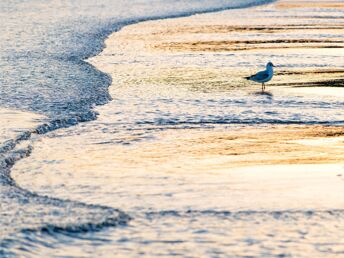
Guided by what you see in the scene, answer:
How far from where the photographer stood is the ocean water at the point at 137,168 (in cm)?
654

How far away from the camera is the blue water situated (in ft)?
22.5

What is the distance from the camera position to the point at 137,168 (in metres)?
8.63

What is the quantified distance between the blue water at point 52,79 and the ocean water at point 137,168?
0.9 inches

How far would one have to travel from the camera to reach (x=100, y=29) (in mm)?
24234

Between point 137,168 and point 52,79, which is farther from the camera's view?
point 52,79

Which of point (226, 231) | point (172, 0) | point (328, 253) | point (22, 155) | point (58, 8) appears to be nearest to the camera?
point (328, 253)

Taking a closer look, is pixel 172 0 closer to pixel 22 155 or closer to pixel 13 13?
pixel 13 13

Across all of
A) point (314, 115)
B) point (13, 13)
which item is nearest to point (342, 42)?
point (314, 115)

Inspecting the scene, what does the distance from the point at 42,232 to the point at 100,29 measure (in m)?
18.0

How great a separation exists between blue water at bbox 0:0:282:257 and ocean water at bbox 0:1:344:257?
23mm

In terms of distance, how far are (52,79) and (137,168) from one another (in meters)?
5.83

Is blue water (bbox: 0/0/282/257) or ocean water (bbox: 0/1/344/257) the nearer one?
ocean water (bbox: 0/1/344/257)

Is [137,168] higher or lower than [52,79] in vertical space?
lower

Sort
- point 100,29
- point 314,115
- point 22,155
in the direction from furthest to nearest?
point 100,29, point 314,115, point 22,155
